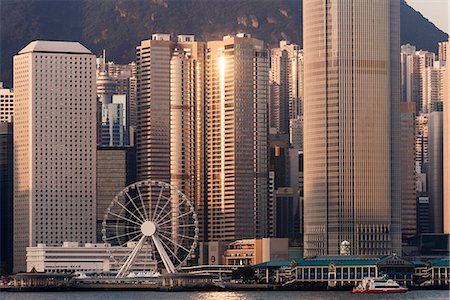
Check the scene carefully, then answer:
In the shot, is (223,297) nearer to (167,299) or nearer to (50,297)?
(167,299)

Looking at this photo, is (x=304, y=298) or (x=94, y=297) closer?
(x=304, y=298)

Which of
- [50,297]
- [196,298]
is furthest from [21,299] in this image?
[196,298]

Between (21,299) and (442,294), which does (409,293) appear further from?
(21,299)

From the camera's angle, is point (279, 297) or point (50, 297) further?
point (50, 297)

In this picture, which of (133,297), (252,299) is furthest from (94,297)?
(252,299)

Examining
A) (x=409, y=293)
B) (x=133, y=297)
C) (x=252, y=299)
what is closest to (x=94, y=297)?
(x=133, y=297)
